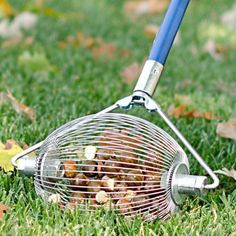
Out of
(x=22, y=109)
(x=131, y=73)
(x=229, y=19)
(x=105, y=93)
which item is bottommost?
(x=22, y=109)

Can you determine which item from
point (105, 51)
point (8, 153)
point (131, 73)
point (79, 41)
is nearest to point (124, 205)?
point (8, 153)

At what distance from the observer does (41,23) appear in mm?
3861

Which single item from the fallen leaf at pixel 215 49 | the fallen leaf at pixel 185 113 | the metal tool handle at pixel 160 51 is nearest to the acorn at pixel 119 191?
the metal tool handle at pixel 160 51

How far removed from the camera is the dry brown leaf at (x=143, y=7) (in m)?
4.49

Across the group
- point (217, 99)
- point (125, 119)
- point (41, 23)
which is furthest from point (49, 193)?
point (41, 23)

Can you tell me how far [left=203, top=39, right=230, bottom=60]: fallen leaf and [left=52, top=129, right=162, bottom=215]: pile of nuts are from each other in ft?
6.52

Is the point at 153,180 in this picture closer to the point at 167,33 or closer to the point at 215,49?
the point at 167,33

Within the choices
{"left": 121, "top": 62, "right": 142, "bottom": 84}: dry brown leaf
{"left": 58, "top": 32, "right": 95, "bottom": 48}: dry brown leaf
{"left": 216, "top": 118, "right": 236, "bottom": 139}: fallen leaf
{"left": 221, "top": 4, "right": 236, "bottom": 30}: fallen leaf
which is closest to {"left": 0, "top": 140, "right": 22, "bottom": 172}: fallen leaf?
{"left": 216, "top": 118, "right": 236, "bottom": 139}: fallen leaf

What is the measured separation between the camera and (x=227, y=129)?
2242 millimetres

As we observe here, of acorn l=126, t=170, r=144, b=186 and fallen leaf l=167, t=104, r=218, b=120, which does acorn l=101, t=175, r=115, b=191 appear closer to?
acorn l=126, t=170, r=144, b=186

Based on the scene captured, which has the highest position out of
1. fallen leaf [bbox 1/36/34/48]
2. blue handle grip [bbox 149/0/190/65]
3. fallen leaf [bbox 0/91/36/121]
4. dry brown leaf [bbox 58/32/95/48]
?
dry brown leaf [bbox 58/32/95/48]

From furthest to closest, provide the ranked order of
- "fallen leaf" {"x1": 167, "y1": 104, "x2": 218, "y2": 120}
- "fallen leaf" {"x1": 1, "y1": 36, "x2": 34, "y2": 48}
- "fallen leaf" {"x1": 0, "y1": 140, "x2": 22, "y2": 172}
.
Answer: "fallen leaf" {"x1": 1, "y1": 36, "x2": 34, "y2": 48}, "fallen leaf" {"x1": 167, "y1": 104, "x2": 218, "y2": 120}, "fallen leaf" {"x1": 0, "y1": 140, "x2": 22, "y2": 172}

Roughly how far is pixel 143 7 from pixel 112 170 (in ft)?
9.50

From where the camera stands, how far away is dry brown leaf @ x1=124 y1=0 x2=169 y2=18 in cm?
449
